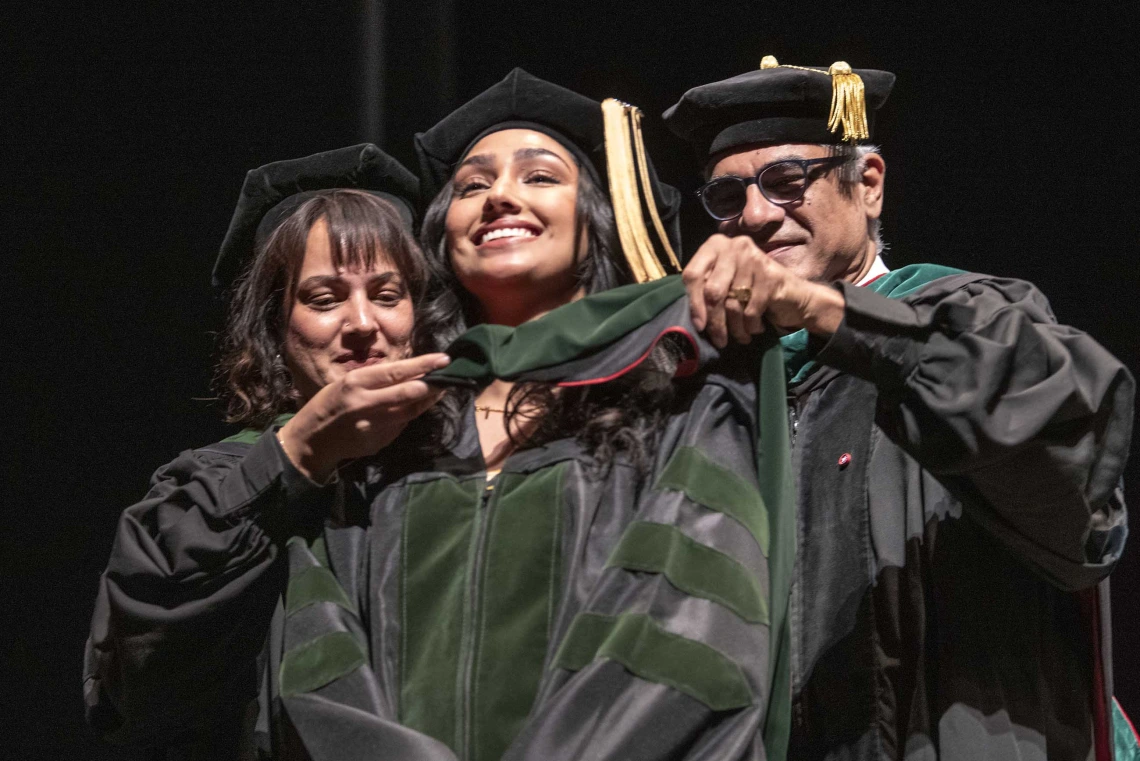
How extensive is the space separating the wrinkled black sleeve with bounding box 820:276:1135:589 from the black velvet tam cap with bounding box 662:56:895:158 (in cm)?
78

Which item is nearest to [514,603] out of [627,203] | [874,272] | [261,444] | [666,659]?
[666,659]

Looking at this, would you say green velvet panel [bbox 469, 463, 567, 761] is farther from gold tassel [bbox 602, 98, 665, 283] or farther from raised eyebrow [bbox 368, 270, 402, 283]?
raised eyebrow [bbox 368, 270, 402, 283]

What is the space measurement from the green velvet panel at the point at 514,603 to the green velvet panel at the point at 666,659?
0.09 metres

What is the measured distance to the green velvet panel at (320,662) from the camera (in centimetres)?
192

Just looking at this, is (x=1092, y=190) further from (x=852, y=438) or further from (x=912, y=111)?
(x=852, y=438)

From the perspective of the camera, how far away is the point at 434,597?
2.00 metres

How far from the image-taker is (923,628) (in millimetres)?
2301

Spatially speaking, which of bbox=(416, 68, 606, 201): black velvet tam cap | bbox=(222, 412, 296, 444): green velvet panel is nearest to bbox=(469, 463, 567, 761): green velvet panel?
bbox=(416, 68, 606, 201): black velvet tam cap

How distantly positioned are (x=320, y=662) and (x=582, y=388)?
583mm

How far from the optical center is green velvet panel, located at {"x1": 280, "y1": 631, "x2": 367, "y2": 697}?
192 cm

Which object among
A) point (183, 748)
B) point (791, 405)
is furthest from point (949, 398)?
point (183, 748)

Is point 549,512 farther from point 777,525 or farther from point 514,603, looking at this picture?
point 777,525

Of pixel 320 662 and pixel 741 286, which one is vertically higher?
pixel 741 286

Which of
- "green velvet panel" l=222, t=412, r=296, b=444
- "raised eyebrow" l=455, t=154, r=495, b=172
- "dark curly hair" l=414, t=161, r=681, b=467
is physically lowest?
"green velvet panel" l=222, t=412, r=296, b=444
